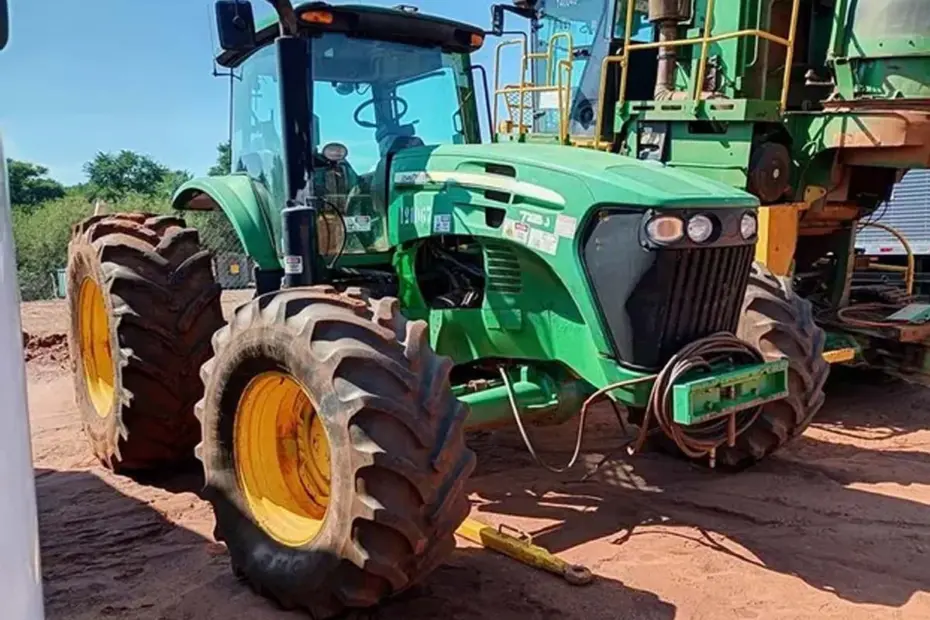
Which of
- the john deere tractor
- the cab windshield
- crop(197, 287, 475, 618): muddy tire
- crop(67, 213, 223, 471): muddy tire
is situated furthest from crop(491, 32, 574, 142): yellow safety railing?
crop(197, 287, 475, 618): muddy tire

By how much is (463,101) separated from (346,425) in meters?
2.56

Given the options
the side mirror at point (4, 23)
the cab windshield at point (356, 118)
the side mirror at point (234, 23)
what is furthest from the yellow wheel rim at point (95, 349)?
the side mirror at point (4, 23)

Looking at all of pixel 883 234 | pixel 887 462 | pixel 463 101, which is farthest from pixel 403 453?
pixel 883 234

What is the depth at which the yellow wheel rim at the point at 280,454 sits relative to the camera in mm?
3418

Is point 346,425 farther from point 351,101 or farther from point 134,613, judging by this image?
point 351,101

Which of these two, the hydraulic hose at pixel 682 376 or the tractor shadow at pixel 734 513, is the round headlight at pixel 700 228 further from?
the tractor shadow at pixel 734 513

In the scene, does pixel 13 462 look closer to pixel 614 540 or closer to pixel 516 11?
pixel 614 540

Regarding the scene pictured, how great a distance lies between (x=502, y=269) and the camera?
394 centimetres

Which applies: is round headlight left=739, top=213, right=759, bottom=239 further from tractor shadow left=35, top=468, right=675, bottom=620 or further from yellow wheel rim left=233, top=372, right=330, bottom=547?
yellow wheel rim left=233, top=372, right=330, bottom=547

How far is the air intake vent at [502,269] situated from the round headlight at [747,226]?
3.18 feet

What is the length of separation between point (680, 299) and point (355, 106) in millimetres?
2025

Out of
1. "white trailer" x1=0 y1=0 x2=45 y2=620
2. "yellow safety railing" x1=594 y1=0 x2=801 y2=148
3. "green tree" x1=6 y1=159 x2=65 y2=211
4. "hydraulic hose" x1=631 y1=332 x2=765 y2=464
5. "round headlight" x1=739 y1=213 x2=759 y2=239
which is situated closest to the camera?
"white trailer" x1=0 y1=0 x2=45 y2=620

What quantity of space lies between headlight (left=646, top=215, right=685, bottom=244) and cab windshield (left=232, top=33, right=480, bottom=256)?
1.53 m

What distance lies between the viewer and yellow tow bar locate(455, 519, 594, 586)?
3.45 m
